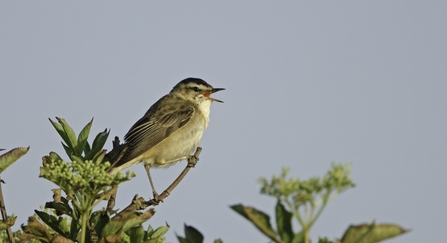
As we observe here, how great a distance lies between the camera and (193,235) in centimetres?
280

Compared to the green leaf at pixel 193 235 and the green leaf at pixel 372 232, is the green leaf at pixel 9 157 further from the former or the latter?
the green leaf at pixel 372 232

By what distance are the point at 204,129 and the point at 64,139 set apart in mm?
5593

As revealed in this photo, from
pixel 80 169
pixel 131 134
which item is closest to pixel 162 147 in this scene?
pixel 131 134

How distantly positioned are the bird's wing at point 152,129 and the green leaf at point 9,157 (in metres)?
4.68

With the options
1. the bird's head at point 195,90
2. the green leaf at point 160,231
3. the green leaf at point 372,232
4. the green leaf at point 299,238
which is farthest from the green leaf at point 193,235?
the bird's head at point 195,90

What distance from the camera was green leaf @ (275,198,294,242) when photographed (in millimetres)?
2361

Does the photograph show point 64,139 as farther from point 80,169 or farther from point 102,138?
point 80,169

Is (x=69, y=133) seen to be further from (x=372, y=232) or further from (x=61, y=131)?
(x=372, y=232)

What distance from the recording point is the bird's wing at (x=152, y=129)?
371 inches

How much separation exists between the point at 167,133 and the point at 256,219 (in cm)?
762

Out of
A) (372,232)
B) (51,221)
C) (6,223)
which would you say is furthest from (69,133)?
(372,232)

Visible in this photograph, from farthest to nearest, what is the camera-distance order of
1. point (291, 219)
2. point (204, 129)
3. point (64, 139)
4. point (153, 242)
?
1. point (204, 129)
2. point (64, 139)
3. point (153, 242)
4. point (291, 219)

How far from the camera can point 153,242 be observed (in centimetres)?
369

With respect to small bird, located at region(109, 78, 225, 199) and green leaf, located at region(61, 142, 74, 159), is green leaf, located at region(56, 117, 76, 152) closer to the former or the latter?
green leaf, located at region(61, 142, 74, 159)
